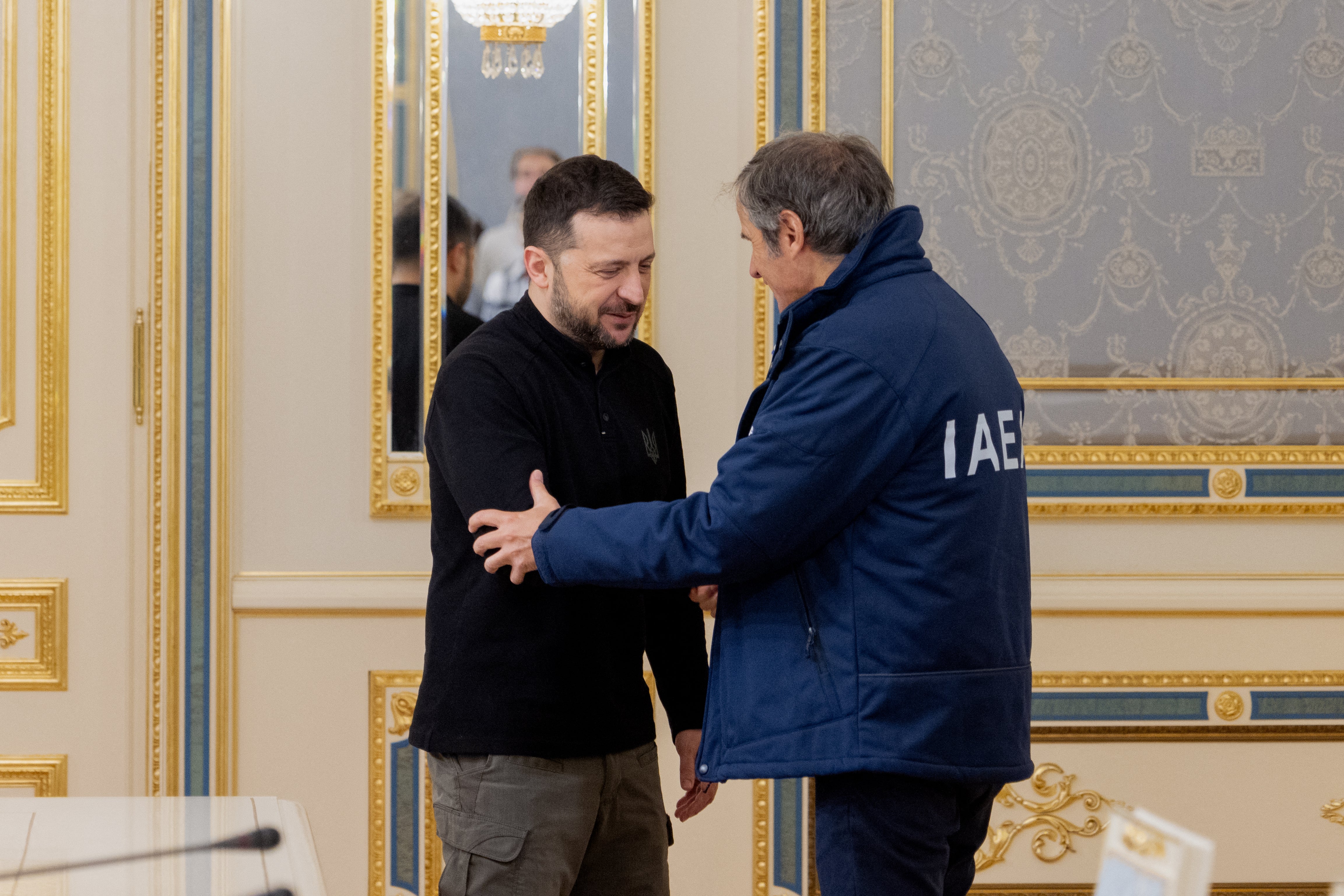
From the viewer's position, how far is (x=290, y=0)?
2518 mm

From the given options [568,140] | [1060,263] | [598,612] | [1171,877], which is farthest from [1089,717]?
[1171,877]

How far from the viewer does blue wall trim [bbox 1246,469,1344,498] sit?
2611mm

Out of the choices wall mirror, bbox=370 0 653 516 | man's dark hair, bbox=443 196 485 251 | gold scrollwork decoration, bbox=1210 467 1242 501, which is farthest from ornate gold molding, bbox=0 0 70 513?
gold scrollwork decoration, bbox=1210 467 1242 501

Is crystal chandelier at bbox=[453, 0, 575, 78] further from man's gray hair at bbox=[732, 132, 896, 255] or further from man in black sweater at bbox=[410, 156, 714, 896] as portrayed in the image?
man's gray hair at bbox=[732, 132, 896, 255]

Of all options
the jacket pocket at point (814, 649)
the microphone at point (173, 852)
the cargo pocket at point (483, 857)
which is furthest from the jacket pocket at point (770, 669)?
the microphone at point (173, 852)

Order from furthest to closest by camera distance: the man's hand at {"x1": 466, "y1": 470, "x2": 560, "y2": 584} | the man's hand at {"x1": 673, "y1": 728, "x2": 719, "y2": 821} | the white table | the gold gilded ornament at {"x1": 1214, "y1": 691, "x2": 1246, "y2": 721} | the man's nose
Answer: the gold gilded ornament at {"x1": 1214, "y1": 691, "x2": 1246, "y2": 721}, the man's hand at {"x1": 673, "y1": 728, "x2": 719, "y2": 821}, the man's nose, the man's hand at {"x1": 466, "y1": 470, "x2": 560, "y2": 584}, the white table

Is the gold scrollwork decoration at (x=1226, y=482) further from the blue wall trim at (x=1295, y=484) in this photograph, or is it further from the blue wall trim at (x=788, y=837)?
the blue wall trim at (x=788, y=837)

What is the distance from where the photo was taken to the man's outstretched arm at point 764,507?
4.71 feet

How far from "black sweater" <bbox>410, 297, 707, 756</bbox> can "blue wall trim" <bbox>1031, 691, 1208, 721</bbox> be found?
1.16 m

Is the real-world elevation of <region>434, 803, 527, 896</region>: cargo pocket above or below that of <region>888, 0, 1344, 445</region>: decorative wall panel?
below

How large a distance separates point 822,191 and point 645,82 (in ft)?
3.49

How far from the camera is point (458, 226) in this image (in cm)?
253

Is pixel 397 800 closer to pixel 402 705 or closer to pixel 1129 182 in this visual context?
pixel 402 705

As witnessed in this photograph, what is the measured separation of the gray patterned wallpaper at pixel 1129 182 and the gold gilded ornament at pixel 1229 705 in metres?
0.54
